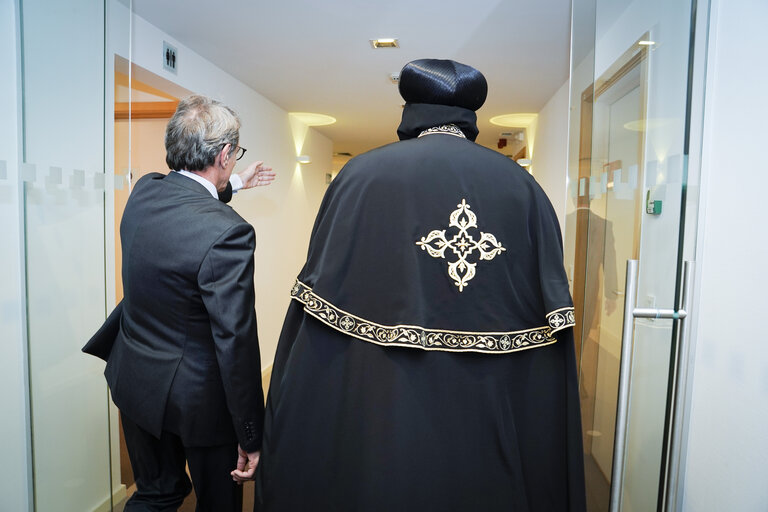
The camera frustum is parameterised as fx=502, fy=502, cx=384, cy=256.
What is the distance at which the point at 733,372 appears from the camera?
1425 millimetres

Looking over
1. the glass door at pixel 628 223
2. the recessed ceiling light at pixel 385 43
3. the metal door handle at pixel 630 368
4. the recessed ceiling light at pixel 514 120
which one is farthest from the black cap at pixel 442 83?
the recessed ceiling light at pixel 514 120

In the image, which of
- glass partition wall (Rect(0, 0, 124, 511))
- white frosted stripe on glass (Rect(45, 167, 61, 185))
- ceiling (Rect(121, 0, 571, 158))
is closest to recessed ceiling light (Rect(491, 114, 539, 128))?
ceiling (Rect(121, 0, 571, 158))

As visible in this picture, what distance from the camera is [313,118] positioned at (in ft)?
18.4

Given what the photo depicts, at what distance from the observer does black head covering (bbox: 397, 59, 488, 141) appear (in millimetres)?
1167

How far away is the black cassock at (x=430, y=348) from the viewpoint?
109 centimetres

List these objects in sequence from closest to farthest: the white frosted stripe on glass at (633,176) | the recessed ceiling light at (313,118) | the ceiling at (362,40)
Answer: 1. the white frosted stripe on glass at (633,176)
2. the ceiling at (362,40)
3. the recessed ceiling light at (313,118)

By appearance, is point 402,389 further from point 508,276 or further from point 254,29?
point 254,29

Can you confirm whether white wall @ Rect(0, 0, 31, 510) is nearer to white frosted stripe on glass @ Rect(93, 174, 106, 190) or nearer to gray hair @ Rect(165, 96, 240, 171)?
white frosted stripe on glass @ Rect(93, 174, 106, 190)

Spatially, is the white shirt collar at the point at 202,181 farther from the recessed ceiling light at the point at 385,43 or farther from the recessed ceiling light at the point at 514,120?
the recessed ceiling light at the point at 514,120

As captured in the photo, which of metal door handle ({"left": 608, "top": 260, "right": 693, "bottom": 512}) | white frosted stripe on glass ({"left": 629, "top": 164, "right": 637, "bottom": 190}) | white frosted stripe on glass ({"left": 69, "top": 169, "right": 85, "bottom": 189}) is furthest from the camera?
white frosted stripe on glass ({"left": 69, "top": 169, "right": 85, "bottom": 189})

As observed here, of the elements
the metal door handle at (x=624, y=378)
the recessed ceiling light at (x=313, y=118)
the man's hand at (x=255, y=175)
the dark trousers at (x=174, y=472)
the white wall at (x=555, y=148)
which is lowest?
the dark trousers at (x=174, y=472)

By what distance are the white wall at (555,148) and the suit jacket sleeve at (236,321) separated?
111 inches

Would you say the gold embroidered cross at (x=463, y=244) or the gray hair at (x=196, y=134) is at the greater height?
the gray hair at (x=196, y=134)

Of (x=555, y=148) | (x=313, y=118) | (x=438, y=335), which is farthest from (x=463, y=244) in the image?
(x=313, y=118)
